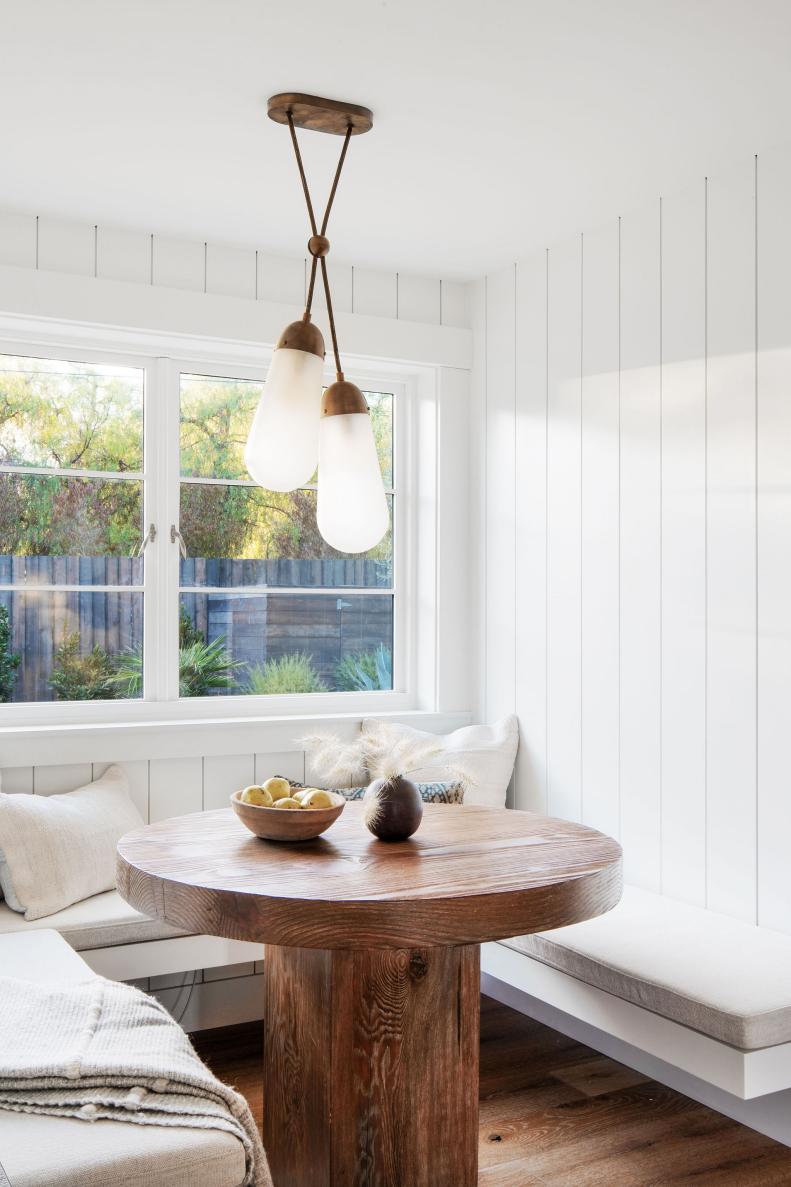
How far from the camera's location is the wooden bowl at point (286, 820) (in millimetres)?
2174

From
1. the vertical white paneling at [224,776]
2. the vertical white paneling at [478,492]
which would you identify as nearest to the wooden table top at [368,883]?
the vertical white paneling at [224,776]

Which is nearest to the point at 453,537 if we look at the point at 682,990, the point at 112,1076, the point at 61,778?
the point at 61,778

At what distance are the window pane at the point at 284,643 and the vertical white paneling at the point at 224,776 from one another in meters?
0.27

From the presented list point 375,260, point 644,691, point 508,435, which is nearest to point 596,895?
point 644,691

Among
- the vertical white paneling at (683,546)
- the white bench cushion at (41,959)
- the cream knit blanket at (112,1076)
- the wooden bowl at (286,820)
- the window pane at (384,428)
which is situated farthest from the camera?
the window pane at (384,428)

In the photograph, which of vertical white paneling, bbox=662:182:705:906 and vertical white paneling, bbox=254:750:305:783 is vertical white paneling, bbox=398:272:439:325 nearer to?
vertical white paneling, bbox=662:182:705:906

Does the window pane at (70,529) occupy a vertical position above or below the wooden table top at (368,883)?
above

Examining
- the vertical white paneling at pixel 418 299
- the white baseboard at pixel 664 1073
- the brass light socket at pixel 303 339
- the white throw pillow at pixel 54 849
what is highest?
the vertical white paneling at pixel 418 299

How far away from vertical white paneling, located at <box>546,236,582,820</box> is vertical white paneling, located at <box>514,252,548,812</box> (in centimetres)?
4

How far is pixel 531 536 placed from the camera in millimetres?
3586

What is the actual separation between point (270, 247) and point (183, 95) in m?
1.09

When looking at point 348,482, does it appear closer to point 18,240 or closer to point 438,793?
point 438,793

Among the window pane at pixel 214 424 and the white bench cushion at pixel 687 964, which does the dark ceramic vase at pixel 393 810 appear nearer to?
the white bench cushion at pixel 687 964

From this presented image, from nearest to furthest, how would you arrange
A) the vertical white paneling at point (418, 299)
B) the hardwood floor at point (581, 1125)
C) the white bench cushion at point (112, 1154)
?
the white bench cushion at point (112, 1154)
the hardwood floor at point (581, 1125)
the vertical white paneling at point (418, 299)
